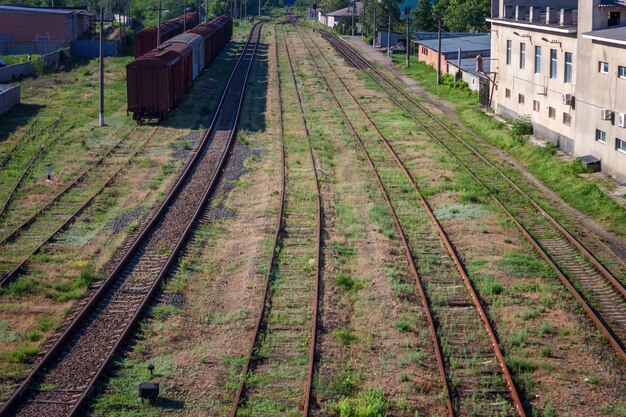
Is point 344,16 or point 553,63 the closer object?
point 553,63

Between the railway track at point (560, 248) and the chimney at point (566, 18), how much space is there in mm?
5732

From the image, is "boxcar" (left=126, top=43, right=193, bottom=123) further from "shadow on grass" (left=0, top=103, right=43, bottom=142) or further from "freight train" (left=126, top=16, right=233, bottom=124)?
"shadow on grass" (left=0, top=103, right=43, bottom=142)

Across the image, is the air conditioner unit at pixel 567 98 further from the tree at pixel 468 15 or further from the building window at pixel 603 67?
the tree at pixel 468 15

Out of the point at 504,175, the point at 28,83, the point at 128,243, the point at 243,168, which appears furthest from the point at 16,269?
the point at 28,83

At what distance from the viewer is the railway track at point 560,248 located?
1534 cm

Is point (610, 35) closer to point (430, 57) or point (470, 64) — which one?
point (470, 64)

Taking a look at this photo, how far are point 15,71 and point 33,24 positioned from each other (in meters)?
19.2

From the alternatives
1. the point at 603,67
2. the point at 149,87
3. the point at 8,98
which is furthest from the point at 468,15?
the point at 603,67

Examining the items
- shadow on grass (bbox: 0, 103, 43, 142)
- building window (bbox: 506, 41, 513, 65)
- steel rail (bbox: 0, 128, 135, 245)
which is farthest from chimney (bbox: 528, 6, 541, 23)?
shadow on grass (bbox: 0, 103, 43, 142)

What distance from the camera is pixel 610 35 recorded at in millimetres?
25734

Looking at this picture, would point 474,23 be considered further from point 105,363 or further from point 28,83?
point 105,363

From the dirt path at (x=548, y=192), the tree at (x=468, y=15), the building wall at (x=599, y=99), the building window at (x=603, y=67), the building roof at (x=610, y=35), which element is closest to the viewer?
the dirt path at (x=548, y=192)

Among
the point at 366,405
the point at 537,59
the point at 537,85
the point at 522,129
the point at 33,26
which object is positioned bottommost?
the point at 366,405

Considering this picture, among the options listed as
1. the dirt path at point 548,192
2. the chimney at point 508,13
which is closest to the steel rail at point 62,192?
the dirt path at point 548,192
